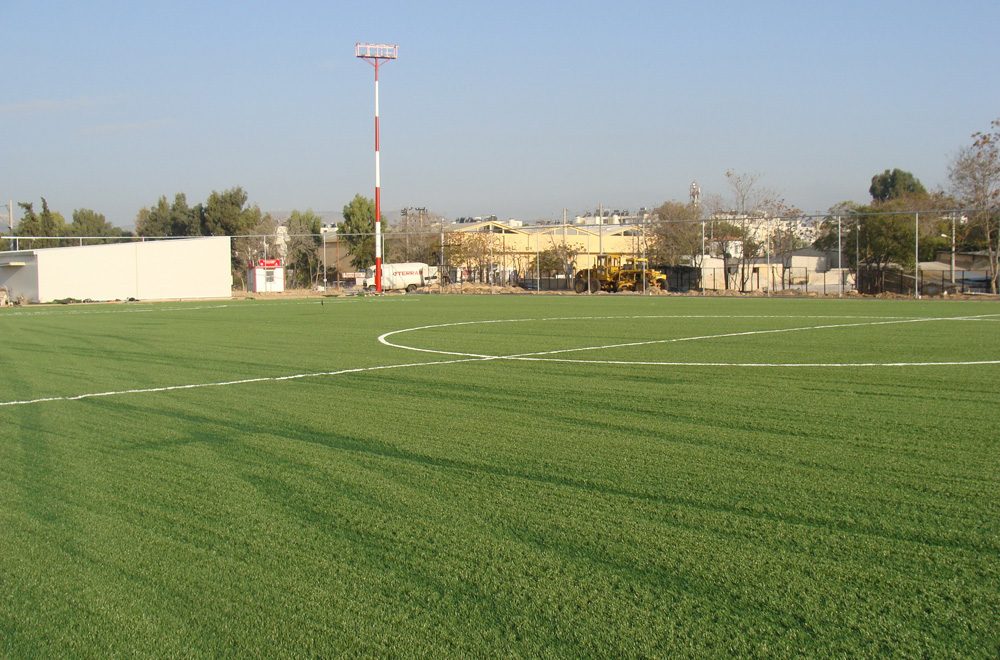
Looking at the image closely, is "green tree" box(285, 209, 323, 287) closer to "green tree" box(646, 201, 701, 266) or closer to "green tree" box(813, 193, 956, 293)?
"green tree" box(646, 201, 701, 266)

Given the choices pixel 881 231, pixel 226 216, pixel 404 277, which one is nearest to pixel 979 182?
pixel 881 231

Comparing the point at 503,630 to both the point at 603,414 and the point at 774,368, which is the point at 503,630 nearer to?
the point at 603,414

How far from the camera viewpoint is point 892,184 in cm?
9788

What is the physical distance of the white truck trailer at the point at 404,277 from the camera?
5191 centimetres

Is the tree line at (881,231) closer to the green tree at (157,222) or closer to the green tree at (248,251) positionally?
the green tree at (248,251)

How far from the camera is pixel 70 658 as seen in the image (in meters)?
2.76

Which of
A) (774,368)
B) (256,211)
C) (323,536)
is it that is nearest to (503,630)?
(323,536)

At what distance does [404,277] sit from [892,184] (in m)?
67.8

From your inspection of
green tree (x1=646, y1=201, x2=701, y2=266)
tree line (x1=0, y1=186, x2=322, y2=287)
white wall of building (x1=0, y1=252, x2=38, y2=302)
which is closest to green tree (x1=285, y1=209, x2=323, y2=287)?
tree line (x1=0, y1=186, x2=322, y2=287)

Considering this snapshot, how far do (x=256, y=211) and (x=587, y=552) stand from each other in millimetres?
72745

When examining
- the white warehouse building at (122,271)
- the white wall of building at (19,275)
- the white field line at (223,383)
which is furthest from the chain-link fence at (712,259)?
the white field line at (223,383)

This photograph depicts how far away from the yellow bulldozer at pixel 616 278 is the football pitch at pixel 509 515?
103 feet

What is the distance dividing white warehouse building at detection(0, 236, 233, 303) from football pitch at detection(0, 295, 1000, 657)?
96.4 ft

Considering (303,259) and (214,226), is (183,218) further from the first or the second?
(303,259)
